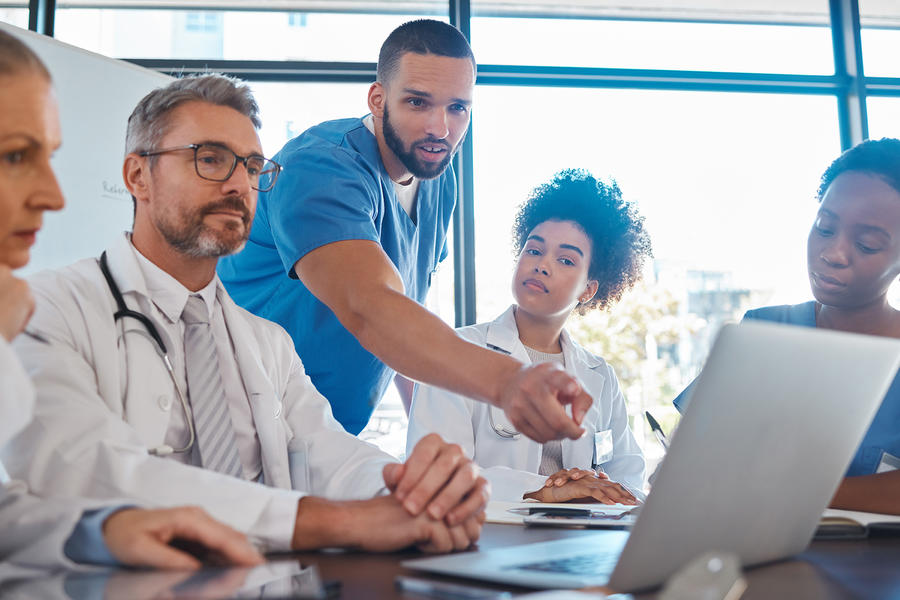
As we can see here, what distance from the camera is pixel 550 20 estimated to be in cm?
370

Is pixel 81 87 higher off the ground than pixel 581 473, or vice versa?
pixel 81 87

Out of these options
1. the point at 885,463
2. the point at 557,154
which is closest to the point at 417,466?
the point at 885,463

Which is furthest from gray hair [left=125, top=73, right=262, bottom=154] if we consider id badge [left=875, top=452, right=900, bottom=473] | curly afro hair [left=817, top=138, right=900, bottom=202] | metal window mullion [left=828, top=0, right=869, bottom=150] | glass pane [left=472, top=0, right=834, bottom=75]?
metal window mullion [left=828, top=0, right=869, bottom=150]

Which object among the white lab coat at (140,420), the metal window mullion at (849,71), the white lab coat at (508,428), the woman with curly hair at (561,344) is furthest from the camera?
the metal window mullion at (849,71)

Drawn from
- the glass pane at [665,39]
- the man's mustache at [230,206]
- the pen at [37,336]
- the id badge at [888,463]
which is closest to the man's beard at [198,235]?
the man's mustache at [230,206]

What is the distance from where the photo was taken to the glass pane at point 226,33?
3424mm

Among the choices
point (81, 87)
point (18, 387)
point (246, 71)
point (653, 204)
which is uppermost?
point (246, 71)

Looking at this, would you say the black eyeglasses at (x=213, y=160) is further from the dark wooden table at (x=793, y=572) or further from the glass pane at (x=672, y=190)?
the glass pane at (x=672, y=190)

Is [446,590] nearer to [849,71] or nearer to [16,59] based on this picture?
[16,59]

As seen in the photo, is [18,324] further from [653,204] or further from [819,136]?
[819,136]

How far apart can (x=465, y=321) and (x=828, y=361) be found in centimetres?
273

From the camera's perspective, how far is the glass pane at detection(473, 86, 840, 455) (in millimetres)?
3514

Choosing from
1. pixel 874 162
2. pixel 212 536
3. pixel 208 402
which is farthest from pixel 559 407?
pixel 874 162

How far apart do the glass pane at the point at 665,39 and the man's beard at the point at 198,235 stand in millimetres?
2393
